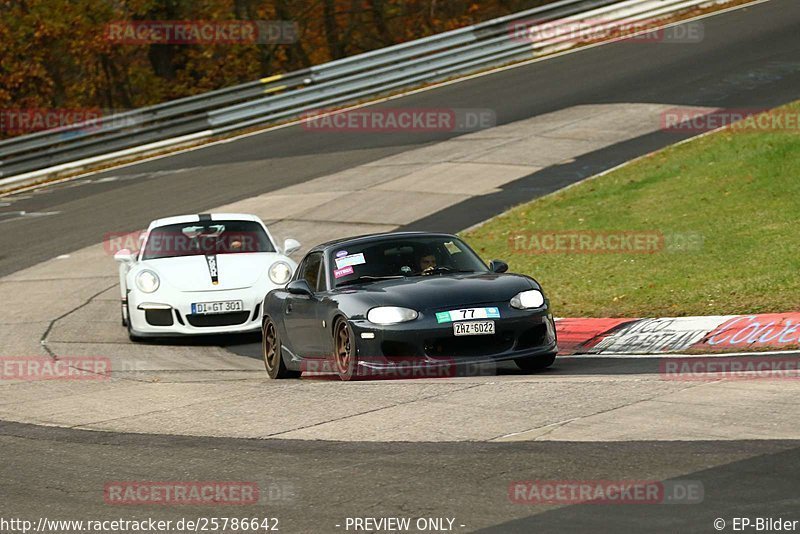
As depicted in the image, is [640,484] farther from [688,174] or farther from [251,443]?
[688,174]

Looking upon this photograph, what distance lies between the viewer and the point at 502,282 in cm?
1057

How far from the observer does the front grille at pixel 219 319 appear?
1440cm

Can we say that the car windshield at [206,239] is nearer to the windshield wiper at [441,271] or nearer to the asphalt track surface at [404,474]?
the windshield wiper at [441,271]

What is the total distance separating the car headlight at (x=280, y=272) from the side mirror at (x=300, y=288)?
2.93 metres

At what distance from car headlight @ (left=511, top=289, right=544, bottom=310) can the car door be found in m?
1.89

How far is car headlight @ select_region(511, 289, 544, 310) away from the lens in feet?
33.8

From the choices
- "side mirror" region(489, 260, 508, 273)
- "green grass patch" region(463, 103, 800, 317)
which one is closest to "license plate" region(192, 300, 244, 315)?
"green grass patch" region(463, 103, 800, 317)

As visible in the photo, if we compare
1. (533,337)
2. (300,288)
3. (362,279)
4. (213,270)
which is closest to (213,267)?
(213,270)

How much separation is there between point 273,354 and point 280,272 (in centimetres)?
264

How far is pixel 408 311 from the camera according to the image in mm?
10164

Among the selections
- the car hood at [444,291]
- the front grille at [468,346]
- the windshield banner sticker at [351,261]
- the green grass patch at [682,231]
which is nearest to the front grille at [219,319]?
the windshield banner sticker at [351,261]

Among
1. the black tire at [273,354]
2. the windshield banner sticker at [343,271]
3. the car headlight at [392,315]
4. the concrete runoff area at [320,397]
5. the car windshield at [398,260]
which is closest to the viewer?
the concrete runoff area at [320,397]

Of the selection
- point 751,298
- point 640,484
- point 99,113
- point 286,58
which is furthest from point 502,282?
point 286,58

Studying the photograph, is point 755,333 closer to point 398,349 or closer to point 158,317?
point 398,349
